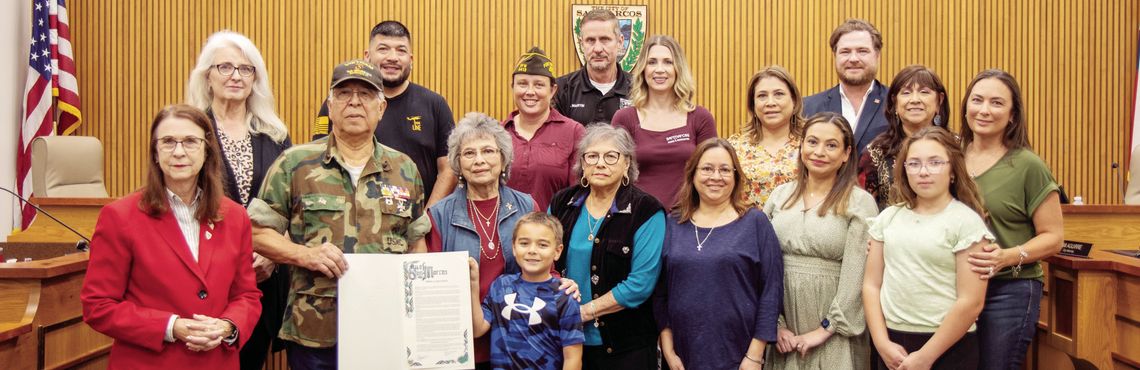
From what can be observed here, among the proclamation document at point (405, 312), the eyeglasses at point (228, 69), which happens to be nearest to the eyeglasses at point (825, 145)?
the proclamation document at point (405, 312)

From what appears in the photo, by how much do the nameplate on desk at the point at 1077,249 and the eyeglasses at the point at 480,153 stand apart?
8.25ft

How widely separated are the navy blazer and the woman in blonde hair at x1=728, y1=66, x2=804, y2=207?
45 cm

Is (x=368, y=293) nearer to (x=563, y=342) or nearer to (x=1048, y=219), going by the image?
(x=563, y=342)

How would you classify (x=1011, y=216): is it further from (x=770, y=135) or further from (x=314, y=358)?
(x=314, y=358)

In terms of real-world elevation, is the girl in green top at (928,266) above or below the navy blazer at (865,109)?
below

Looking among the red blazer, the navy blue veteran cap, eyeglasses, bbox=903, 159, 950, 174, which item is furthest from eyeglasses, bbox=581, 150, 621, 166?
the red blazer

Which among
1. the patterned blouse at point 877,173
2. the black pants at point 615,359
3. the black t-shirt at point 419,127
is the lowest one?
the black pants at point 615,359

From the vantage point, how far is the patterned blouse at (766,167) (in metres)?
3.34

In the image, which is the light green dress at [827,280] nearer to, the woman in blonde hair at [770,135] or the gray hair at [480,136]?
the woman in blonde hair at [770,135]

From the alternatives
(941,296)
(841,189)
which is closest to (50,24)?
(841,189)

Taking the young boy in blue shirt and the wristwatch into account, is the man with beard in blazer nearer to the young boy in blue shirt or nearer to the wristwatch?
the young boy in blue shirt

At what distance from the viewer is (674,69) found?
379 centimetres

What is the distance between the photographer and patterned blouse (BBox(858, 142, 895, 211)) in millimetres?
3273

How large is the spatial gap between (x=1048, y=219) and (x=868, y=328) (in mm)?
754
